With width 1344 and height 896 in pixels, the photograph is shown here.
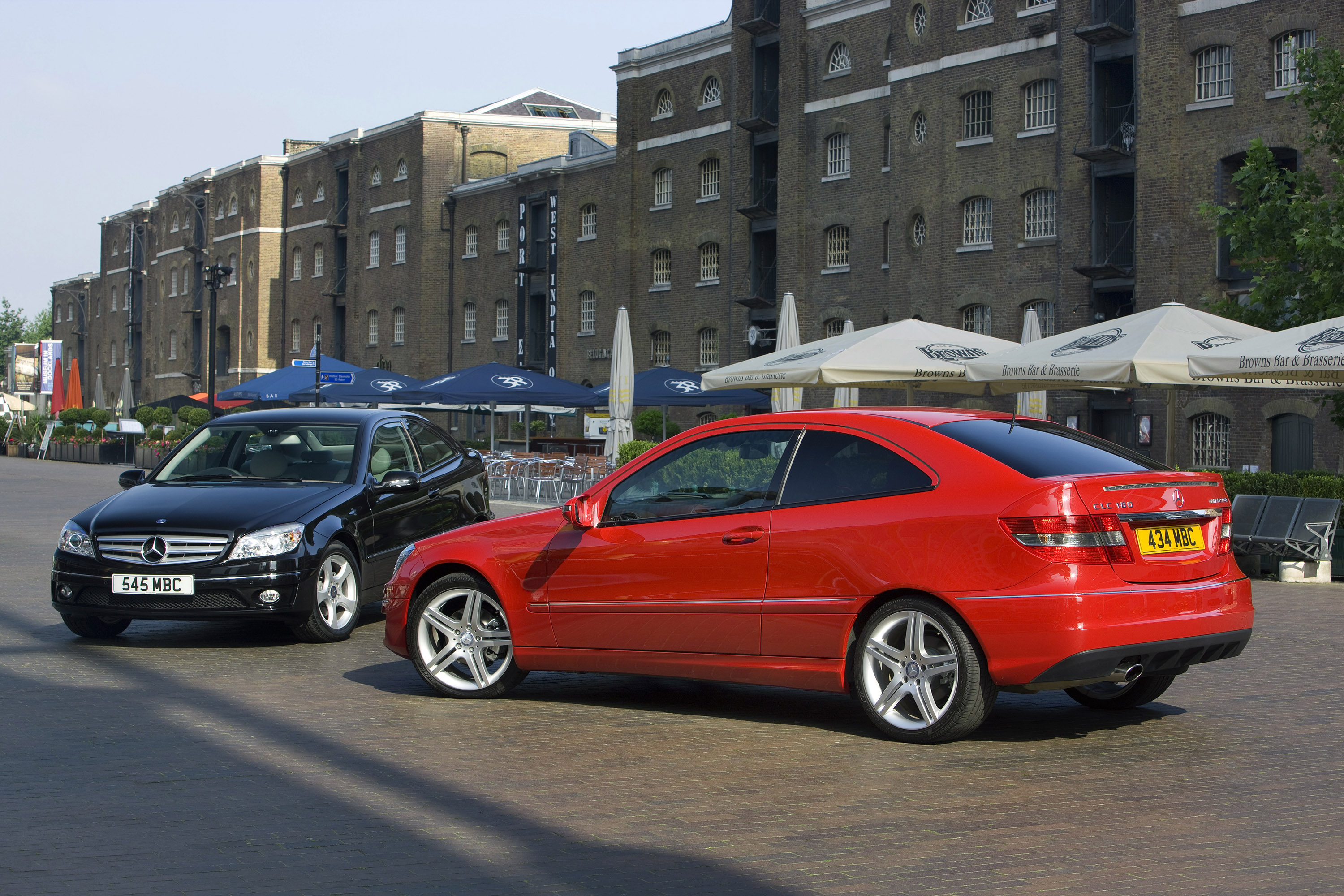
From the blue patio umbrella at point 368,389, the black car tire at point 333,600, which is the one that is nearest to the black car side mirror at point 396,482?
the black car tire at point 333,600

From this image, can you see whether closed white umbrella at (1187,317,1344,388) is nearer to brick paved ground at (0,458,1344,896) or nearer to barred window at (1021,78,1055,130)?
brick paved ground at (0,458,1344,896)

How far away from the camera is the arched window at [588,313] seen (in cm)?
5506

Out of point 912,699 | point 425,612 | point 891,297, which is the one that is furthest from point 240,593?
point 891,297

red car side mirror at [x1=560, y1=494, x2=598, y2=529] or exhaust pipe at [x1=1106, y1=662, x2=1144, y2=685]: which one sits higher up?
red car side mirror at [x1=560, y1=494, x2=598, y2=529]

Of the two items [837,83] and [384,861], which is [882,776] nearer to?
[384,861]

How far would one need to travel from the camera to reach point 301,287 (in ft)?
252

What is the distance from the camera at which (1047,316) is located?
3750 centimetres

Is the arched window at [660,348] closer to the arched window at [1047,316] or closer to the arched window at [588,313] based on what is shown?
the arched window at [588,313]

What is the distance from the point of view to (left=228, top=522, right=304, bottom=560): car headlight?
964 cm

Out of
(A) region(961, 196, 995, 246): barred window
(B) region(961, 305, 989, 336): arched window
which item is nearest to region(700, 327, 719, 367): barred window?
(B) region(961, 305, 989, 336): arched window

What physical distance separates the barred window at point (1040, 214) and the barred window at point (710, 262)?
44.7ft

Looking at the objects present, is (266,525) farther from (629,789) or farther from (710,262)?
(710,262)

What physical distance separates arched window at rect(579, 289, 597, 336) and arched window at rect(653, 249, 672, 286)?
341 cm

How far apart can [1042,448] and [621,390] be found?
66.4ft
